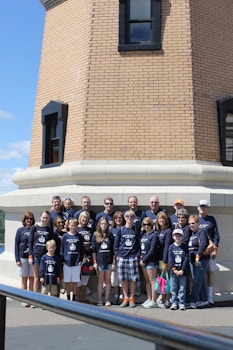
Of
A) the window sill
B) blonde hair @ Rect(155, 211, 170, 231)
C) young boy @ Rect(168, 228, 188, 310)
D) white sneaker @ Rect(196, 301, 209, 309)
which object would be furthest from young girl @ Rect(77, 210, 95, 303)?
the window sill

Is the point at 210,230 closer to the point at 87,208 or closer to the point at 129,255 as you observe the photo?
the point at 129,255

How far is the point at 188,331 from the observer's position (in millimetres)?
1402

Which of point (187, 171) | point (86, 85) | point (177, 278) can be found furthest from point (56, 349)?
point (86, 85)

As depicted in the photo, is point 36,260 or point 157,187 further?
point 157,187

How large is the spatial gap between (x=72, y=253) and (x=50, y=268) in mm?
490

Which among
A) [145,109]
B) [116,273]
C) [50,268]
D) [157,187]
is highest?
[145,109]

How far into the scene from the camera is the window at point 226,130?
35.9 ft

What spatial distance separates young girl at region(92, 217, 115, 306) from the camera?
8.66 m

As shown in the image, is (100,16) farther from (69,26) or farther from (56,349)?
(56,349)

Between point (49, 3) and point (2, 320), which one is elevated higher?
point (49, 3)

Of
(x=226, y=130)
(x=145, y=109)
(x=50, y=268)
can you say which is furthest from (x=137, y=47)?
(x=50, y=268)

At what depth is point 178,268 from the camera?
26.9 ft

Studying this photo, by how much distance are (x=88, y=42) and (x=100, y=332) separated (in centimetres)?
998

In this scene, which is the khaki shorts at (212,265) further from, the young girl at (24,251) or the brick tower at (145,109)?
the young girl at (24,251)
